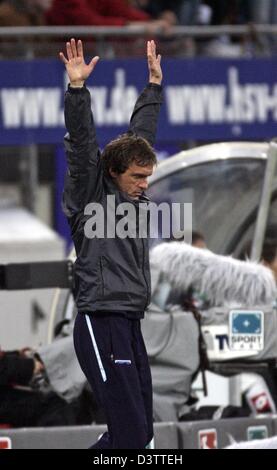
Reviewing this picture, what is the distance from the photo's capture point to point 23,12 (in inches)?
510

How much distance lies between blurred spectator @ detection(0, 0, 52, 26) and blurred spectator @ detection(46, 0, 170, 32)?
11cm

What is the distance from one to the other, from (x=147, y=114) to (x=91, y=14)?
20.1 ft

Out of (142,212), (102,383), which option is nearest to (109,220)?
(142,212)

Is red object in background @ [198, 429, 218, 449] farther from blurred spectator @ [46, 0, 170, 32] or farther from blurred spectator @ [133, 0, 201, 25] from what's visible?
blurred spectator @ [133, 0, 201, 25]

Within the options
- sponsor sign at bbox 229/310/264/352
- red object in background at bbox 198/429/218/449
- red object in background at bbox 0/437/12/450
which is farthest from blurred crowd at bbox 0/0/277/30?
red object in background at bbox 0/437/12/450

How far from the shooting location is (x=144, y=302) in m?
6.79

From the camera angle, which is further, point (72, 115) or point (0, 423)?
point (0, 423)

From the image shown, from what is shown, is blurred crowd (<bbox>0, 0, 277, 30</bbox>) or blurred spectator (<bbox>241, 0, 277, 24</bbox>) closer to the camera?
blurred crowd (<bbox>0, 0, 277, 30</bbox>)

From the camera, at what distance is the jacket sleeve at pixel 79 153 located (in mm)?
6512

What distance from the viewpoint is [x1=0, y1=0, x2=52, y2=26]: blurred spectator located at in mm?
12750

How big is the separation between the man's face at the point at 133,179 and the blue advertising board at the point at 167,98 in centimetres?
573

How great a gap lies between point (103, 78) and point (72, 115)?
20.2 ft

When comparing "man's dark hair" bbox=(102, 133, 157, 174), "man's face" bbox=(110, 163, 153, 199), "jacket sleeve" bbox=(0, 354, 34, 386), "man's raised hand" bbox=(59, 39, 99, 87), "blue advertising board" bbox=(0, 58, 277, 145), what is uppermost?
"man's raised hand" bbox=(59, 39, 99, 87)

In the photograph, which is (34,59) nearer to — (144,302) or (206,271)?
(206,271)
